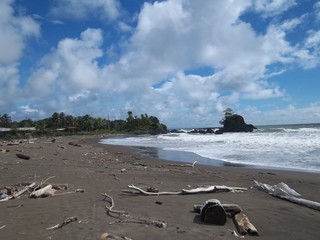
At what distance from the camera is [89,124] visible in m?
108

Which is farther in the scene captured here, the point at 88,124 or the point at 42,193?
the point at 88,124

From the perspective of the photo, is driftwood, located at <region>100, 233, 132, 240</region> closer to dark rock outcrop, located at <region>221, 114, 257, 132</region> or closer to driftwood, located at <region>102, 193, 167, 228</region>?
driftwood, located at <region>102, 193, 167, 228</region>

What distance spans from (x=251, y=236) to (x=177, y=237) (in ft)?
4.13

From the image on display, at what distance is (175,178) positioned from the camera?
11797 mm

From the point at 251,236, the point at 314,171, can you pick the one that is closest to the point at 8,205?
the point at 251,236

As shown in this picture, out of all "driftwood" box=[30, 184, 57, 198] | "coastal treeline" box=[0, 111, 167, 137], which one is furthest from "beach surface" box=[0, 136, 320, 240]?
"coastal treeline" box=[0, 111, 167, 137]

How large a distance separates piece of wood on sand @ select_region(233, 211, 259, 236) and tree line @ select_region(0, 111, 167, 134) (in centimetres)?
8503

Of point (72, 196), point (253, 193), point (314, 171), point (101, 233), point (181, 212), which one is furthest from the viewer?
point (314, 171)

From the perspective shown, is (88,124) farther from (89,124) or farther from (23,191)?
(23,191)

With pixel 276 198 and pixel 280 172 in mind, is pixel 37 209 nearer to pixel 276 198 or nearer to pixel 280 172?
pixel 276 198

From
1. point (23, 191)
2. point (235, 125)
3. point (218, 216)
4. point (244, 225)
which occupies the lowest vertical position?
point (244, 225)

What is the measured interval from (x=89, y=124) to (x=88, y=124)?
0.32 metres

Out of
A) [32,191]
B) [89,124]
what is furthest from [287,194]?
[89,124]

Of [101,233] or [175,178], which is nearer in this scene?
[101,233]
